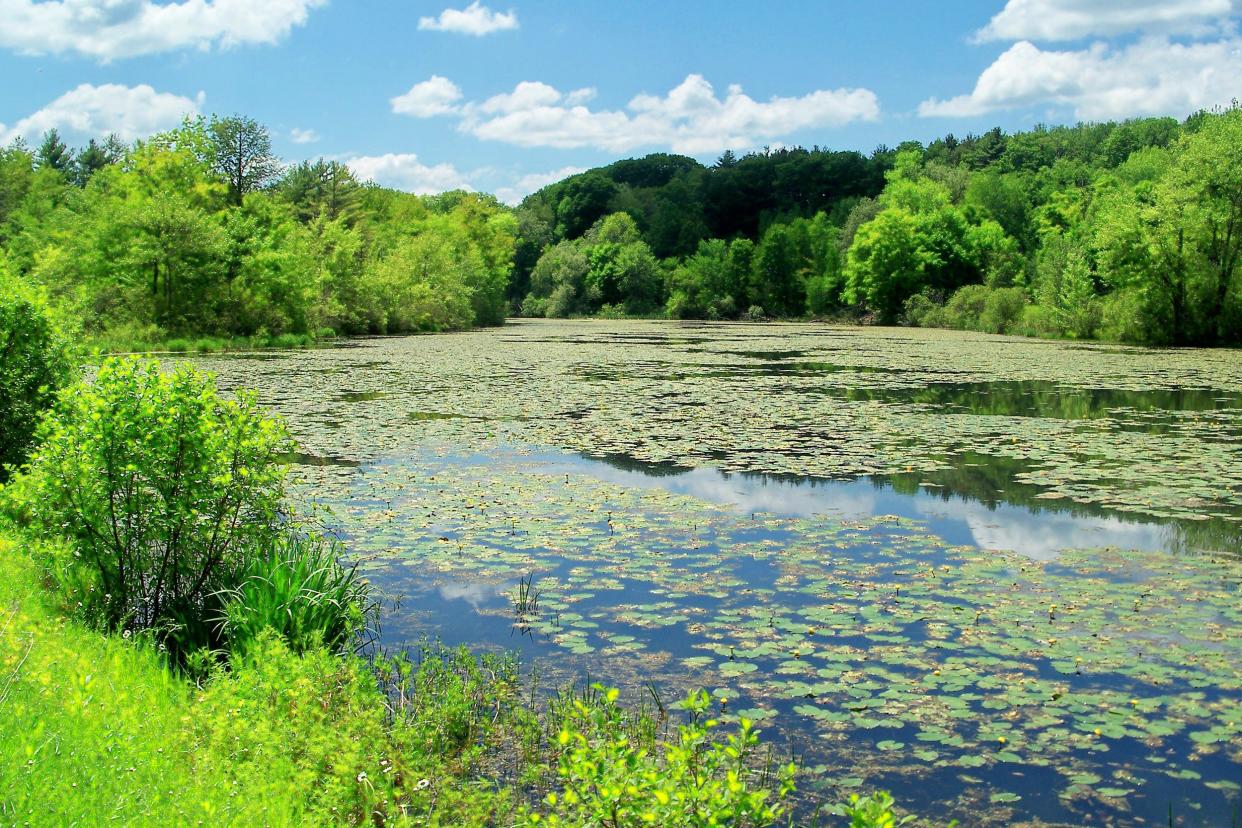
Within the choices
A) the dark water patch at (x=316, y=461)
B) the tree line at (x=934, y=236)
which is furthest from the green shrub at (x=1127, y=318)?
the dark water patch at (x=316, y=461)

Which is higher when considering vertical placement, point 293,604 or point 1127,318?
point 1127,318

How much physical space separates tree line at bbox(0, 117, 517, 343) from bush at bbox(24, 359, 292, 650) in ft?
14.7

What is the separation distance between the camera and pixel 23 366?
882 cm

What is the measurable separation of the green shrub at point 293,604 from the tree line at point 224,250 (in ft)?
16.9

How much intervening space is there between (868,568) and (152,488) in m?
5.79

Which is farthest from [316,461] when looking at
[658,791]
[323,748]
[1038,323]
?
[1038,323]

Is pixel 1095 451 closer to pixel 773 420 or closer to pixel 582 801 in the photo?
pixel 773 420

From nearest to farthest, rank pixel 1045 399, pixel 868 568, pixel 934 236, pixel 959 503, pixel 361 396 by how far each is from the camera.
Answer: pixel 868 568 → pixel 959 503 → pixel 1045 399 → pixel 361 396 → pixel 934 236

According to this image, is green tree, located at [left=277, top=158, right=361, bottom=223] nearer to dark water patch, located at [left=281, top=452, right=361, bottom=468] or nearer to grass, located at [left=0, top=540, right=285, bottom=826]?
dark water patch, located at [left=281, top=452, right=361, bottom=468]

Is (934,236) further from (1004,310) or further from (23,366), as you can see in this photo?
(23,366)

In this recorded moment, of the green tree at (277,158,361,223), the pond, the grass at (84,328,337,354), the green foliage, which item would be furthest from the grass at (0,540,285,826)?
the green tree at (277,158,361,223)

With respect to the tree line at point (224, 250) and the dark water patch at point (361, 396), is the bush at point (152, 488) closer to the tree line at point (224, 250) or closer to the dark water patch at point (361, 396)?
the tree line at point (224, 250)

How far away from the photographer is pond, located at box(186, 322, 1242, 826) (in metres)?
4.95

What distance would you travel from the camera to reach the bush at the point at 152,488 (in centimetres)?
582
